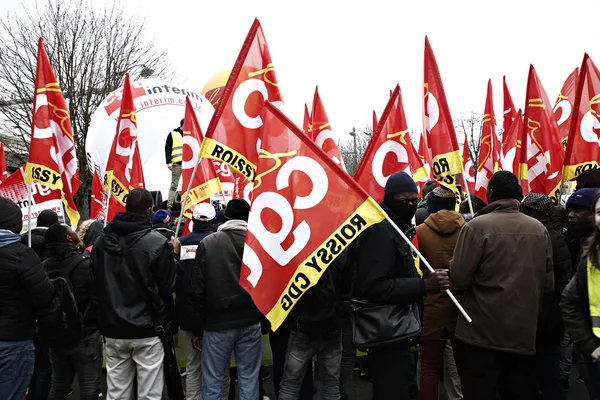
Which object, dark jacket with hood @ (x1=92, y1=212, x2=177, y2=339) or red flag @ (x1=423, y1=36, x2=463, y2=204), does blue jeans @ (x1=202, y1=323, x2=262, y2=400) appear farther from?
red flag @ (x1=423, y1=36, x2=463, y2=204)

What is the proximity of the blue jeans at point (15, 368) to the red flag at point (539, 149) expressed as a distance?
595 cm

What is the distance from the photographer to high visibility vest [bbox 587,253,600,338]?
304 cm

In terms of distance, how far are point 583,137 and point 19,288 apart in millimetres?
6400

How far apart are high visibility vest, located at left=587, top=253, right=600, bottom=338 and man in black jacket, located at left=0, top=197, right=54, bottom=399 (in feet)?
12.1

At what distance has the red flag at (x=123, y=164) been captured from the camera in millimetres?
6879

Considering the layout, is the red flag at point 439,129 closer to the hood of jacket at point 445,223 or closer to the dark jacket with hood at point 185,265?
the hood of jacket at point 445,223

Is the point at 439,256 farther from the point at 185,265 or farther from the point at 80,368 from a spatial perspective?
the point at 80,368

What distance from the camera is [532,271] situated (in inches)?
145

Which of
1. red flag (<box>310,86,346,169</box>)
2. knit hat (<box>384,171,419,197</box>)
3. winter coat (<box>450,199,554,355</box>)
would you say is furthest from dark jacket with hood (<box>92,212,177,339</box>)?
red flag (<box>310,86,346,169</box>)

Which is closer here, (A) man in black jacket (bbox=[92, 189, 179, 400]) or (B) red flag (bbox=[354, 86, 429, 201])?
(A) man in black jacket (bbox=[92, 189, 179, 400])

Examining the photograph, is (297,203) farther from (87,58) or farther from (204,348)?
(87,58)

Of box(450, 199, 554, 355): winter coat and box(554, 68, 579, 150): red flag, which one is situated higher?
box(554, 68, 579, 150): red flag

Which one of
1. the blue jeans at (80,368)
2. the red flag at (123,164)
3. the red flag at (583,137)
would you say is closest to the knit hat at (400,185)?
the blue jeans at (80,368)

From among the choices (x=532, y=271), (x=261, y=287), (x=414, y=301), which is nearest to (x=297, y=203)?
(x=261, y=287)
